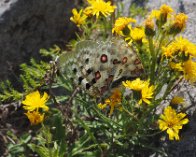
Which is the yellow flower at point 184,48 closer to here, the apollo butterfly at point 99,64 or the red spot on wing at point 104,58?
the apollo butterfly at point 99,64

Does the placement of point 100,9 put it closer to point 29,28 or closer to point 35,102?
point 35,102

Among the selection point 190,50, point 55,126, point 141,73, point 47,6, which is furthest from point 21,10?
point 190,50

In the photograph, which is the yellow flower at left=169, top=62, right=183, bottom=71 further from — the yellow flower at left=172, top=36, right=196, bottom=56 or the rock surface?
the rock surface

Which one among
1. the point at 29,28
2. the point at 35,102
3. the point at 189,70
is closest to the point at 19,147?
the point at 35,102

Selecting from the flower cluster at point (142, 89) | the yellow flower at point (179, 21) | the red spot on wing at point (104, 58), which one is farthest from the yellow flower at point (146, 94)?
the yellow flower at point (179, 21)

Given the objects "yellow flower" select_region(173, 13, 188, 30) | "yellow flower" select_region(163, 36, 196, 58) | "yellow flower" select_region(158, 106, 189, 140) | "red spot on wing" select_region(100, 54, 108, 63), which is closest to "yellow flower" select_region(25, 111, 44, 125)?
"red spot on wing" select_region(100, 54, 108, 63)
